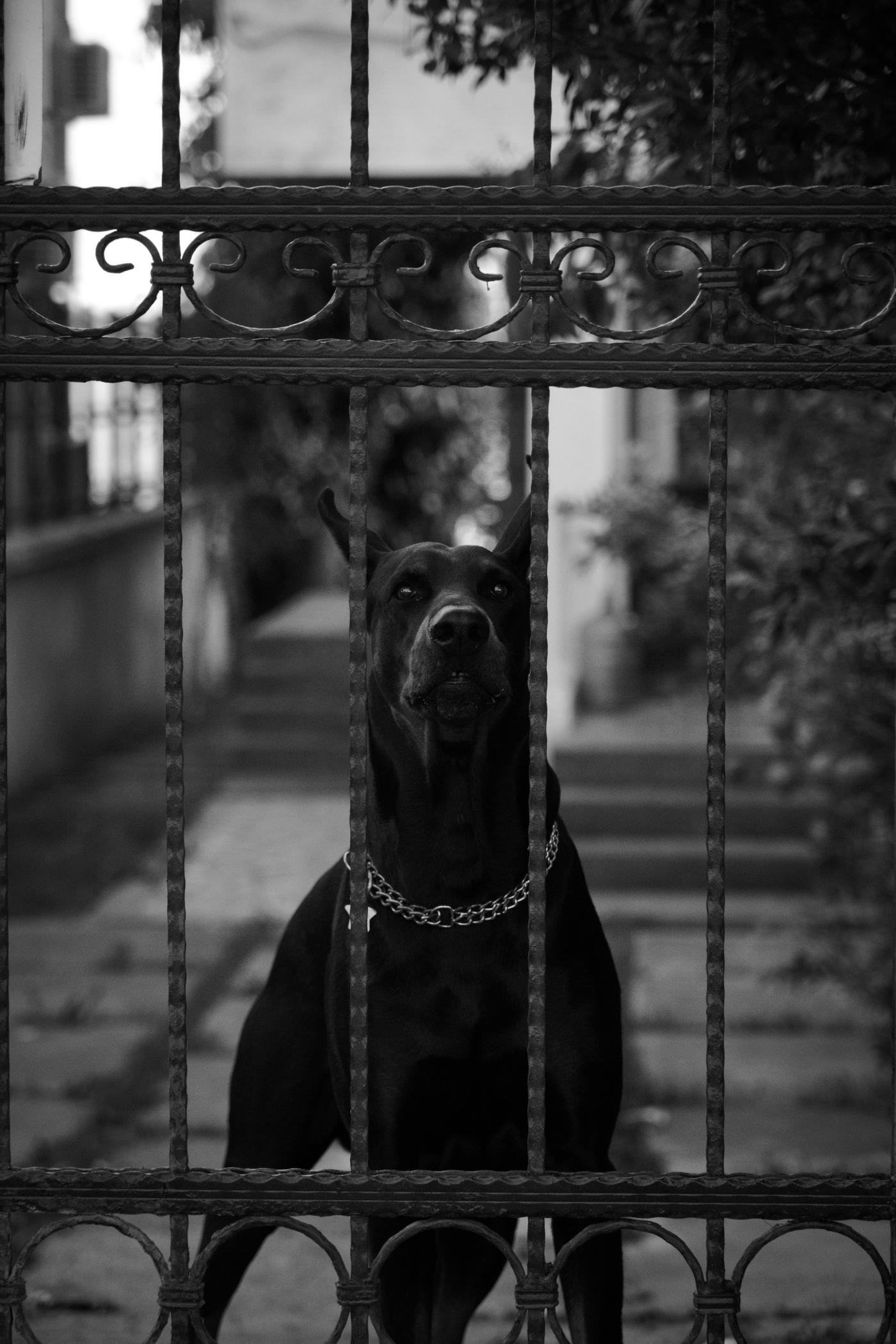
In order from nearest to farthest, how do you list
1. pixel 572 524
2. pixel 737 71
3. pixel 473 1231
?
pixel 473 1231 < pixel 737 71 < pixel 572 524

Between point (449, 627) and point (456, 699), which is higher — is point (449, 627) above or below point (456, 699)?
above

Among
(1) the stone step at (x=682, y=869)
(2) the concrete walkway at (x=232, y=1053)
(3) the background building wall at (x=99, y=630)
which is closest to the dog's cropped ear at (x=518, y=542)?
(2) the concrete walkway at (x=232, y=1053)

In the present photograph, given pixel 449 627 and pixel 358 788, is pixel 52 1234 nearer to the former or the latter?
pixel 358 788

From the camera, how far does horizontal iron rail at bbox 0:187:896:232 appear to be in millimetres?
2115

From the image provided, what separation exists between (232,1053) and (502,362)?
3.55 metres

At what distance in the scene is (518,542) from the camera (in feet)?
8.22

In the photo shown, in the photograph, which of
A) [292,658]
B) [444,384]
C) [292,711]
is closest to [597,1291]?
[444,384]

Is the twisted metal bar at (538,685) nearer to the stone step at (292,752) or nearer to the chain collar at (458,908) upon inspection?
the chain collar at (458,908)

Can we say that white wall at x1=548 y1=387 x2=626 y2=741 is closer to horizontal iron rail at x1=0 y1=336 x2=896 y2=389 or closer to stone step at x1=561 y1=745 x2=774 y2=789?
stone step at x1=561 y1=745 x2=774 y2=789

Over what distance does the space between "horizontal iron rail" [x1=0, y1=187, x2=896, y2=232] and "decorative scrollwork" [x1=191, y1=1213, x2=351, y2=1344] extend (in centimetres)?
131

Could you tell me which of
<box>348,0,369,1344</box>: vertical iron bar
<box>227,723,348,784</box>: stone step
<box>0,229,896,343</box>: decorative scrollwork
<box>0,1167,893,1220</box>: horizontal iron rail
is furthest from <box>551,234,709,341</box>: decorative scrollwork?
<box>227,723,348,784</box>: stone step

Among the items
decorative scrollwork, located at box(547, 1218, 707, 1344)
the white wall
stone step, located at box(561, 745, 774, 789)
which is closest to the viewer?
decorative scrollwork, located at box(547, 1218, 707, 1344)

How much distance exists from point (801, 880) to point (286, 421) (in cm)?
657

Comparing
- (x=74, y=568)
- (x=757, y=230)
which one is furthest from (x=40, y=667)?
(x=757, y=230)
